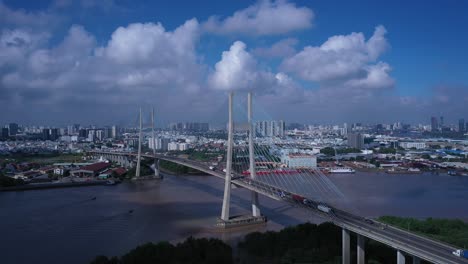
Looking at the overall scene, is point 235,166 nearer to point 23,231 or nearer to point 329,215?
point 23,231

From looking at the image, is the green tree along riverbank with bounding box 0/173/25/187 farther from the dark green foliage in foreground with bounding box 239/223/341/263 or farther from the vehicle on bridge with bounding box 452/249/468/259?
the vehicle on bridge with bounding box 452/249/468/259

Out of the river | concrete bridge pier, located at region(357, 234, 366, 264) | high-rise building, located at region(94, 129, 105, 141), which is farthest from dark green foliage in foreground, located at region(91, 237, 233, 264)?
high-rise building, located at region(94, 129, 105, 141)

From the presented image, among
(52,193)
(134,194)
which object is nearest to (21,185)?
(52,193)

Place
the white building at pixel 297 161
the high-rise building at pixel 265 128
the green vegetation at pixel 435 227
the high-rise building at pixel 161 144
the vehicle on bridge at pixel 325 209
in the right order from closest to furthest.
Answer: the vehicle on bridge at pixel 325 209 → the green vegetation at pixel 435 227 → the high-rise building at pixel 265 128 → the white building at pixel 297 161 → the high-rise building at pixel 161 144

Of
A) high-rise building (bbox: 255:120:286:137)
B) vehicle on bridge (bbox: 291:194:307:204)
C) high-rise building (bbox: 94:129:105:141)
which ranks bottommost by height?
vehicle on bridge (bbox: 291:194:307:204)

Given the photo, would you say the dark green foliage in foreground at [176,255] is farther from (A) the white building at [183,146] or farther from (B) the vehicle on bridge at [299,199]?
(A) the white building at [183,146]

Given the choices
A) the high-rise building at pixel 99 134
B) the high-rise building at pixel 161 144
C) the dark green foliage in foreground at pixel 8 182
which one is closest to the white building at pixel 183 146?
the high-rise building at pixel 161 144
